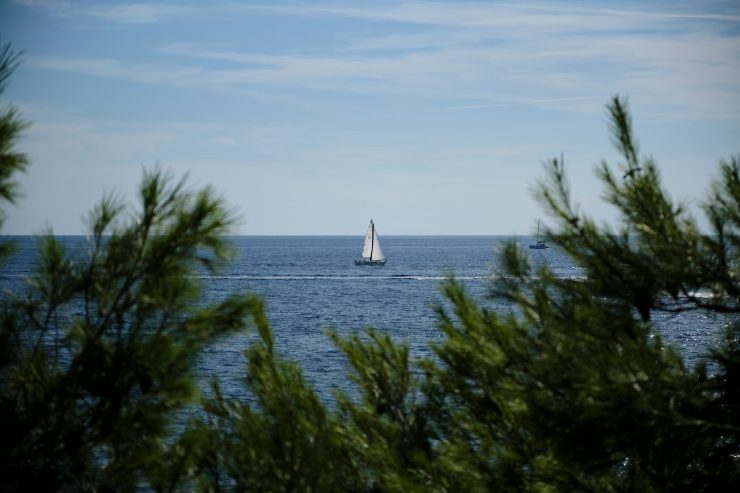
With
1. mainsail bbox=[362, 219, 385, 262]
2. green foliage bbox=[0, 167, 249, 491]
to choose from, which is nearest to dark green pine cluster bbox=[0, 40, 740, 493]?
green foliage bbox=[0, 167, 249, 491]

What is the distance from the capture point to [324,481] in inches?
208

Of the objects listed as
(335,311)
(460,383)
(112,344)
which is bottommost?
(335,311)

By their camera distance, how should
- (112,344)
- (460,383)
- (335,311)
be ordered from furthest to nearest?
(335,311), (460,383), (112,344)

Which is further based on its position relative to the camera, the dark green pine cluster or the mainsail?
the mainsail

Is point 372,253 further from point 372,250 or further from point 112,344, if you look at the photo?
point 112,344

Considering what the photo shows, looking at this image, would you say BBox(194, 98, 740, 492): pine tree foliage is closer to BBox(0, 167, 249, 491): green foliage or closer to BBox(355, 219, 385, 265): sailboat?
BBox(0, 167, 249, 491): green foliage

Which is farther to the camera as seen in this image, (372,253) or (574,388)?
(372,253)

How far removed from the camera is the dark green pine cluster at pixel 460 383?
4359 mm

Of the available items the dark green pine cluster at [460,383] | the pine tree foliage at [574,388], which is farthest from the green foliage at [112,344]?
the pine tree foliage at [574,388]

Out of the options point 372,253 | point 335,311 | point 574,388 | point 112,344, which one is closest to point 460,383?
point 574,388

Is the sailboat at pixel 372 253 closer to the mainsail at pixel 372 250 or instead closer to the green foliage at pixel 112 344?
the mainsail at pixel 372 250

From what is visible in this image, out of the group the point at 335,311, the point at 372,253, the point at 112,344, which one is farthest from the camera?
the point at 372,253

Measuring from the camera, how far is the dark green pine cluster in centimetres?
436

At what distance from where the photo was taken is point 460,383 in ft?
20.2
